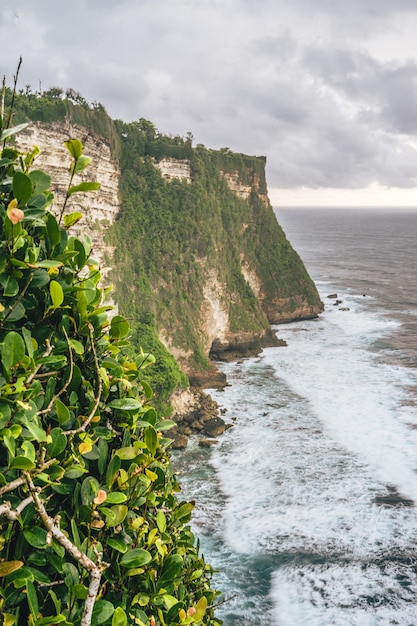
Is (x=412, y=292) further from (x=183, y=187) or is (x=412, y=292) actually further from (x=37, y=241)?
(x=37, y=241)

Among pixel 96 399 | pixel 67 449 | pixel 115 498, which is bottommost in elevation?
pixel 115 498

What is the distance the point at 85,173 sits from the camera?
2441 cm

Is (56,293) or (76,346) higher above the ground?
(56,293)

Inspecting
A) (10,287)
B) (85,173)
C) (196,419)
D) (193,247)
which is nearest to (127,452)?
(10,287)

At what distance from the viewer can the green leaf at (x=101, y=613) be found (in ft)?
7.72

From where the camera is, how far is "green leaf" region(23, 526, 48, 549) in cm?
227

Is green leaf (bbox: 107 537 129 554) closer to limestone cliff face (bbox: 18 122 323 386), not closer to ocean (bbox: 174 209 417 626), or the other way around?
ocean (bbox: 174 209 417 626)

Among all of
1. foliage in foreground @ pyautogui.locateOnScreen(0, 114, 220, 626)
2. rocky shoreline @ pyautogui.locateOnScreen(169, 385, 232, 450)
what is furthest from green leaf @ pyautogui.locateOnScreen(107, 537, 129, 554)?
rocky shoreline @ pyautogui.locateOnScreen(169, 385, 232, 450)

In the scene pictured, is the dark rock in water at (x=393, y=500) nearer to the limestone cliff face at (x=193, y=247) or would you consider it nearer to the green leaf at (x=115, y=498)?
the limestone cliff face at (x=193, y=247)

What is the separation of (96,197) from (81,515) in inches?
1030

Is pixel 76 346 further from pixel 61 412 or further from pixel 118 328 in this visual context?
pixel 118 328

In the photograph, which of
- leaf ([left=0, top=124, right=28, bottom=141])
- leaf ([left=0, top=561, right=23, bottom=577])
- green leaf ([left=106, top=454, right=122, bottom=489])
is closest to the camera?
leaf ([left=0, top=561, right=23, bottom=577])

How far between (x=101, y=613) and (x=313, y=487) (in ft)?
57.9

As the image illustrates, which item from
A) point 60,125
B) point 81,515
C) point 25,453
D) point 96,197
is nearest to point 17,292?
point 25,453
